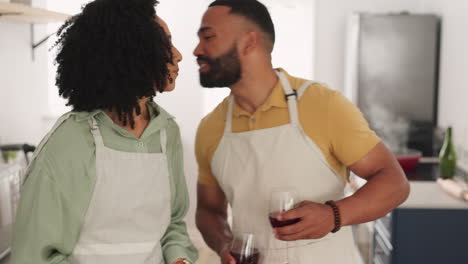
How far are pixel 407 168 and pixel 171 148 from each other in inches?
79.2

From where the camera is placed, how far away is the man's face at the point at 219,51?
159 cm

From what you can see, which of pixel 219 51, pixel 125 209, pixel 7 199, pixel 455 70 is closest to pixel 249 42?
pixel 219 51

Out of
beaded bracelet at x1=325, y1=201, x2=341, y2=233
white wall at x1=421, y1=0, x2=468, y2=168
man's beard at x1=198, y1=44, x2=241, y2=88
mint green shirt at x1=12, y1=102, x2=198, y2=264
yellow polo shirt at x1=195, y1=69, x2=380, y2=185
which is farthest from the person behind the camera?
white wall at x1=421, y1=0, x2=468, y2=168

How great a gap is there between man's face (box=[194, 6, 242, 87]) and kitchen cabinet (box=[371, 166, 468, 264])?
1.23 meters

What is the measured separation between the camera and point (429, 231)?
7.84ft

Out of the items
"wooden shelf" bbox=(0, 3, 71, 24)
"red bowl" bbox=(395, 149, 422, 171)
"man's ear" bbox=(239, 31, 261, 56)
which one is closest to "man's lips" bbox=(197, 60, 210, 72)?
"man's ear" bbox=(239, 31, 261, 56)

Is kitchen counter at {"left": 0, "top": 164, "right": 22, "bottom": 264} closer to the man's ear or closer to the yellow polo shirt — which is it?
the yellow polo shirt

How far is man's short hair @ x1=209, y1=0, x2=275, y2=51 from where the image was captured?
1.64 meters

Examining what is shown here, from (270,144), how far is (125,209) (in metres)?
0.55

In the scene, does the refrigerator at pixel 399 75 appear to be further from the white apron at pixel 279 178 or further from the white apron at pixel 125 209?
the white apron at pixel 125 209

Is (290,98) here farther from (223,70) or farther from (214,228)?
(214,228)

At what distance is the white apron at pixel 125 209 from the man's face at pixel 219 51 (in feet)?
1.18

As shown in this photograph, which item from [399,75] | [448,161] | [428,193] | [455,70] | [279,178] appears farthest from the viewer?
[399,75]

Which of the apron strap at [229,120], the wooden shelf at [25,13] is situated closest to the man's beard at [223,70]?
the apron strap at [229,120]
